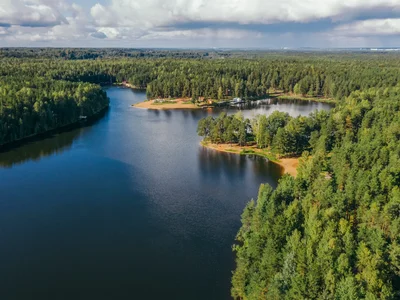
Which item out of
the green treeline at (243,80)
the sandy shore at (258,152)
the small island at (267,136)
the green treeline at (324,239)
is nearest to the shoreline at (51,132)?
the green treeline at (243,80)

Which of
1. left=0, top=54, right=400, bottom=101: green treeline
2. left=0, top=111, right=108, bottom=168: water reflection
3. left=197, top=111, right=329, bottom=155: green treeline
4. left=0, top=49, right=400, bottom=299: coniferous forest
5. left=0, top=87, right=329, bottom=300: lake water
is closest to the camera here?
left=0, top=49, right=400, bottom=299: coniferous forest

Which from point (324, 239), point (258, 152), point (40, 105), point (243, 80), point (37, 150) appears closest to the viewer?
point (324, 239)

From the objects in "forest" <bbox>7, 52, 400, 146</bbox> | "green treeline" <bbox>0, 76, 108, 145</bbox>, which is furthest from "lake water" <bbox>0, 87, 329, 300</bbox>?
"forest" <bbox>7, 52, 400, 146</bbox>

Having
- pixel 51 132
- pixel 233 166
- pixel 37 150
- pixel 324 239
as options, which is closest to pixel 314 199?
pixel 324 239

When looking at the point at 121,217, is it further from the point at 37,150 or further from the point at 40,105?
the point at 40,105

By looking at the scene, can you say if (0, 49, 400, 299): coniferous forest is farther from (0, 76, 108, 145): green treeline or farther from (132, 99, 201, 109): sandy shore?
(132, 99, 201, 109): sandy shore

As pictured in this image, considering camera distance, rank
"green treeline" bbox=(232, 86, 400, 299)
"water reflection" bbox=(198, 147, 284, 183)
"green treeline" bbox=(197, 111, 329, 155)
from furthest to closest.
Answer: "green treeline" bbox=(197, 111, 329, 155) → "water reflection" bbox=(198, 147, 284, 183) → "green treeline" bbox=(232, 86, 400, 299)
